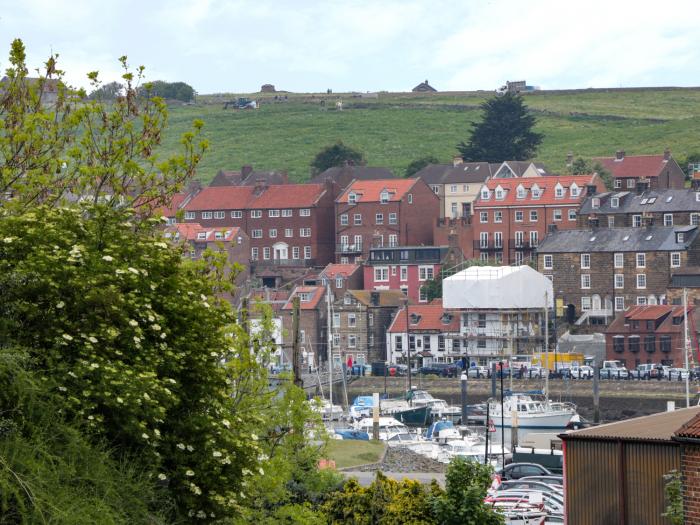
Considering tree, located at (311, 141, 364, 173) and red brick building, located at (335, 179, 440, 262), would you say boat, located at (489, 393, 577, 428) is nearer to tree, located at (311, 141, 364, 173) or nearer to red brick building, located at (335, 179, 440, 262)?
red brick building, located at (335, 179, 440, 262)

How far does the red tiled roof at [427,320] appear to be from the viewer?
118 meters

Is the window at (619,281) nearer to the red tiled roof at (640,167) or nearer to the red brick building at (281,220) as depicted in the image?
the red tiled roof at (640,167)

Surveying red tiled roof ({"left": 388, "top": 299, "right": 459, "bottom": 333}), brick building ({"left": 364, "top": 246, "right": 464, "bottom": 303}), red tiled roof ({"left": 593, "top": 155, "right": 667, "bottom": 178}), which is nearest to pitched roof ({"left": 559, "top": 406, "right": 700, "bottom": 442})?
red tiled roof ({"left": 388, "top": 299, "right": 459, "bottom": 333})

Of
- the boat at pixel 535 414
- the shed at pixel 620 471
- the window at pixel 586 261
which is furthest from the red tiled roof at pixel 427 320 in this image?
the shed at pixel 620 471

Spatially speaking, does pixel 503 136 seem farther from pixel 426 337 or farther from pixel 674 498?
pixel 674 498

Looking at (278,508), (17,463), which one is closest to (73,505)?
(17,463)

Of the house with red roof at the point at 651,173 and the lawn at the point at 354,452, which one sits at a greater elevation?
the house with red roof at the point at 651,173

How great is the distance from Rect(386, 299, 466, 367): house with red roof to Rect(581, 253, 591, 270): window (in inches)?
461

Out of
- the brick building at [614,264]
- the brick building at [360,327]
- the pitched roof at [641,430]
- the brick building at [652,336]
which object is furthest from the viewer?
the brick building at [360,327]

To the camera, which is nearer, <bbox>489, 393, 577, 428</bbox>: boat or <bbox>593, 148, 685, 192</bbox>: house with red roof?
<bbox>489, 393, 577, 428</bbox>: boat

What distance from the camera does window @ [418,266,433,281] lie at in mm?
130125

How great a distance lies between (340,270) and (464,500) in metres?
106

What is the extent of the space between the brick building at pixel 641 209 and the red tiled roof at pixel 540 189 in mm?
4015

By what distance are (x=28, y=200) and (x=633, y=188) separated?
125 m
